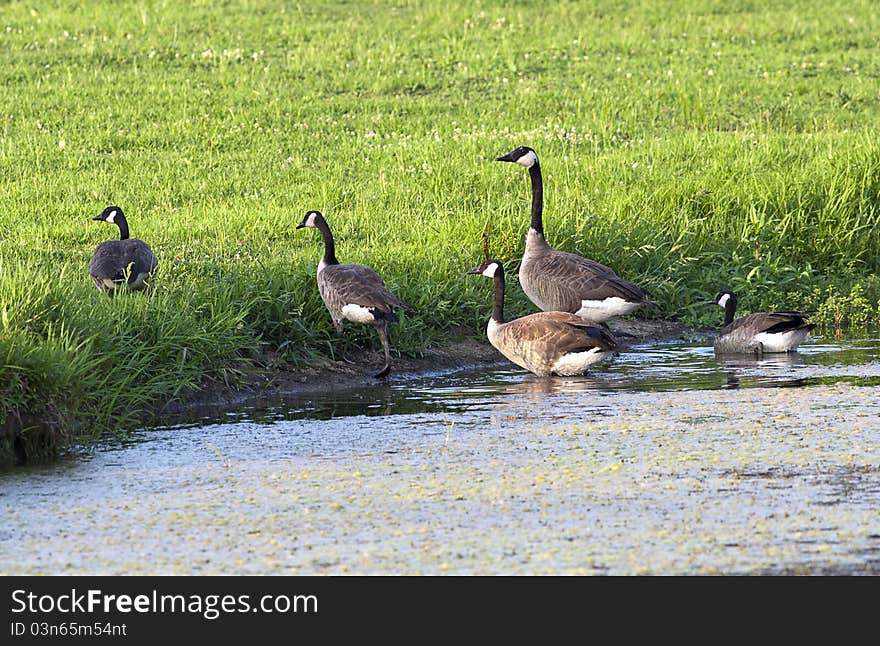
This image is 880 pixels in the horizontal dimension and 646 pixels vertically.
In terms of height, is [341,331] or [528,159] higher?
[528,159]

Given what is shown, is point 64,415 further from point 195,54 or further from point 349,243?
point 195,54

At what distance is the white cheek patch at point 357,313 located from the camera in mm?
11195

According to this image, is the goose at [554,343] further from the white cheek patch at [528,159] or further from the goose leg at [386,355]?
the white cheek patch at [528,159]

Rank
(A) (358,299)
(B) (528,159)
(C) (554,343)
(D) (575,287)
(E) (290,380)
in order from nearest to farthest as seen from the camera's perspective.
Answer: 1. (A) (358,299)
2. (E) (290,380)
3. (C) (554,343)
4. (D) (575,287)
5. (B) (528,159)

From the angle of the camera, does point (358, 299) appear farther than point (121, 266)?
No

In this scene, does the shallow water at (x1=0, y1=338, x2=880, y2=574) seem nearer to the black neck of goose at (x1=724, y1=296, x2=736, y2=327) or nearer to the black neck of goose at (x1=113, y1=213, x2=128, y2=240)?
the black neck of goose at (x1=724, y1=296, x2=736, y2=327)

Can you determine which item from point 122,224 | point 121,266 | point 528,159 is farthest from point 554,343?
point 122,224

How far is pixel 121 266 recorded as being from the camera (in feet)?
38.5

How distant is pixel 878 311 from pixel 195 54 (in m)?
14.2

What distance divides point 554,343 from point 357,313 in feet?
5.15

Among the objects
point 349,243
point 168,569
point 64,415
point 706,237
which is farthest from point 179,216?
point 168,569

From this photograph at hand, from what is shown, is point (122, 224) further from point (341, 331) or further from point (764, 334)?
point (764, 334)

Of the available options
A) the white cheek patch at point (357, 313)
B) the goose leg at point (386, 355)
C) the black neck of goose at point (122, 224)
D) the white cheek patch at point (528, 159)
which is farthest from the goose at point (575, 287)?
the black neck of goose at point (122, 224)

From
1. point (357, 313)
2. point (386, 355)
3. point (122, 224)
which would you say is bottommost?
point (386, 355)
